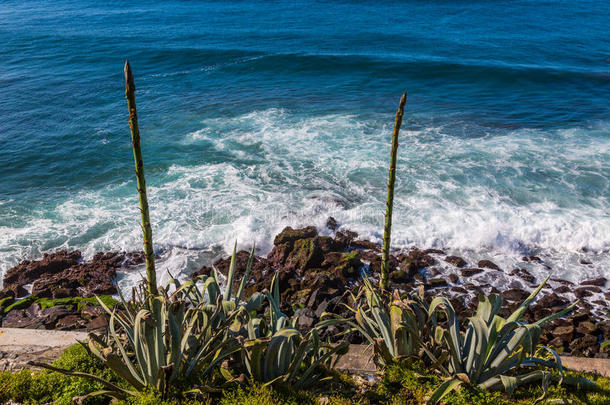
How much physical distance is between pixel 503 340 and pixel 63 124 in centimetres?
2484

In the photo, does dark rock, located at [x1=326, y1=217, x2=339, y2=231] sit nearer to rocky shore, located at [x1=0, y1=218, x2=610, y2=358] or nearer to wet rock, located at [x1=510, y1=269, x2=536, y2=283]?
rocky shore, located at [x1=0, y1=218, x2=610, y2=358]

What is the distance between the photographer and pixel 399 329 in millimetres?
5918

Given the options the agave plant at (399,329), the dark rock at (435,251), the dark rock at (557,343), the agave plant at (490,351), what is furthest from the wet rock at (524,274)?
the agave plant at (399,329)

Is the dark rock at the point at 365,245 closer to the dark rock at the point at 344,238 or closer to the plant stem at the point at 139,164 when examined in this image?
the dark rock at the point at 344,238

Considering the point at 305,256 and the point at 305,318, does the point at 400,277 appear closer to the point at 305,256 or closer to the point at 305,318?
the point at 305,256

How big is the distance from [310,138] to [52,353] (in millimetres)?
16029

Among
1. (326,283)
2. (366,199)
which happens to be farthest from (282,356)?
(366,199)

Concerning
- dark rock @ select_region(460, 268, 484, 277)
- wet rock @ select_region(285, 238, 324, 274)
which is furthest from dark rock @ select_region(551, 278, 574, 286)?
wet rock @ select_region(285, 238, 324, 274)

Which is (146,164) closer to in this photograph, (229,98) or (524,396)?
(229,98)

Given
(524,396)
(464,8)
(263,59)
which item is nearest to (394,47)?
(263,59)

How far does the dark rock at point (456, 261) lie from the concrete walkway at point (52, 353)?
5349 mm

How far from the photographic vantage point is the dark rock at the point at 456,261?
492 inches

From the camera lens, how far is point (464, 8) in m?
54.1

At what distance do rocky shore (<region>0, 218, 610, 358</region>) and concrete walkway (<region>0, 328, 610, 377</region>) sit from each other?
1482mm
